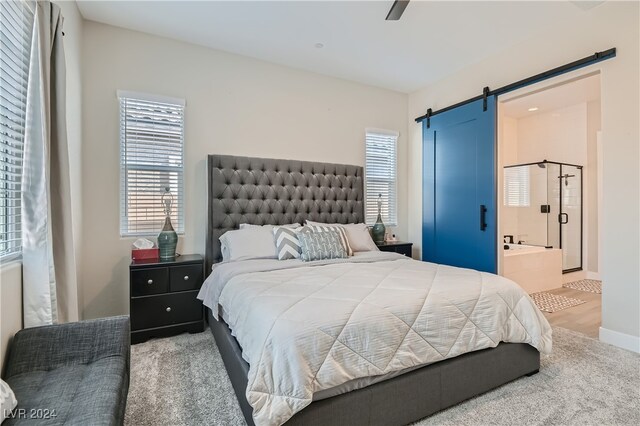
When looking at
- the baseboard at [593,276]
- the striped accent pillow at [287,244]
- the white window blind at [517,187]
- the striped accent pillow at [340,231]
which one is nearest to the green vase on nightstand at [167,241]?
the striped accent pillow at [287,244]

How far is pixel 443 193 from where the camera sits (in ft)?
13.1

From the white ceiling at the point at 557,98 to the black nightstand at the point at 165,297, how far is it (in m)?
4.27

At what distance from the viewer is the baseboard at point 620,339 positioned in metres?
2.43

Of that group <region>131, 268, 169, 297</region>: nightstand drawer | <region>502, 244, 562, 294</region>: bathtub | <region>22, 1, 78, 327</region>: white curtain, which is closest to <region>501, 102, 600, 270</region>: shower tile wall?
<region>502, 244, 562, 294</region>: bathtub

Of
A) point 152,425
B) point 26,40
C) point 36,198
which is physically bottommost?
Result: point 152,425

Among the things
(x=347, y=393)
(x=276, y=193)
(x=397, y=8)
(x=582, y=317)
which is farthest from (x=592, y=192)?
(x=347, y=393)

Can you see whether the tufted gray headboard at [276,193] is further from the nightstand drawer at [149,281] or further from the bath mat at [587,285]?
the bath mat at [587,285]

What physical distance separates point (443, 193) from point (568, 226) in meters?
2.90

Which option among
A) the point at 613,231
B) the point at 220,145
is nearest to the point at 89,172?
the point at 220,145

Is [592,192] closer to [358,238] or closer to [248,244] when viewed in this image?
[358,238]

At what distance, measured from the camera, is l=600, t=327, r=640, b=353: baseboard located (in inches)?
95.5

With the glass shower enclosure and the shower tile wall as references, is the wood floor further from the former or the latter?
the shower tile wall

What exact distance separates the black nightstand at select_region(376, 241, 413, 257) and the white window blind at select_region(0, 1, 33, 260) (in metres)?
3.34

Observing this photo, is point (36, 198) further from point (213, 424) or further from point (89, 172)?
point (213, 424)
